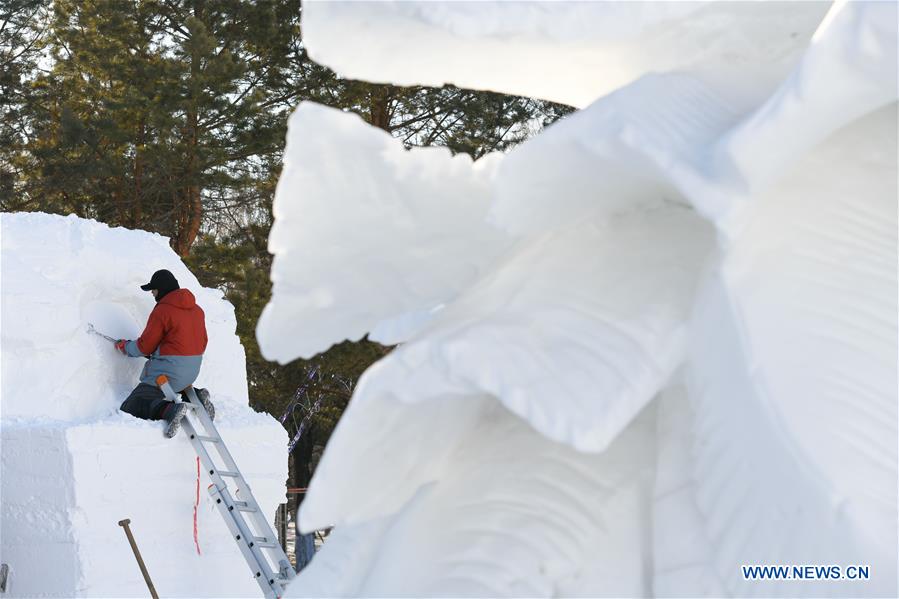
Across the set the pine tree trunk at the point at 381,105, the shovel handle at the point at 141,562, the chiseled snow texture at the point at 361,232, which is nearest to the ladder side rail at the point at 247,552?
the shovel handle at the point at 141,562

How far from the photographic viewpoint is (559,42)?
4.71 ft

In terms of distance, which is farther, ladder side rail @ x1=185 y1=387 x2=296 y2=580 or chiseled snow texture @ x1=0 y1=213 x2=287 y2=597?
ladder side rail @ x1=185 y1=387 x2=296 y2=580

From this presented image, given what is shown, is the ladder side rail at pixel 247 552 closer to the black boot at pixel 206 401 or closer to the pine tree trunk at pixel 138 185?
the black boot at pixel 206 401

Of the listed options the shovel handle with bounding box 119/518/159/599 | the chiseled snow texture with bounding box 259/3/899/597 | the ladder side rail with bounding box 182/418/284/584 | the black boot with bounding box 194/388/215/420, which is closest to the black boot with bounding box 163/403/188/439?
the ladder side rail with bounding box 182/418/284/584

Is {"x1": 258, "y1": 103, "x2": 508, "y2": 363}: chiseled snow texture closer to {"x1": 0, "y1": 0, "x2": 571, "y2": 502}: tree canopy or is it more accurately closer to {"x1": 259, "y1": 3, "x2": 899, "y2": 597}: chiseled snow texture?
{"x1": 259, "y1": 3, "x2": 899, "y2": 597}: chiseled snow texture

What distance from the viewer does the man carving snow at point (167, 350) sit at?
5.55 m

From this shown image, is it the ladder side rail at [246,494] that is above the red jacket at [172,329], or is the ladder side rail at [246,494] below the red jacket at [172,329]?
below

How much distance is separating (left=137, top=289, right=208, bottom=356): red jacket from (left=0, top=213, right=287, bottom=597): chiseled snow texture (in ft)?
0.83

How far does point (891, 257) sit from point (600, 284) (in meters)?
0.35

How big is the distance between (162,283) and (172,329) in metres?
0.30

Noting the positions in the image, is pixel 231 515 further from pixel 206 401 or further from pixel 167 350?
pixel 167 350

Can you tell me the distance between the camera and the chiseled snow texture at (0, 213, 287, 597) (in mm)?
5137

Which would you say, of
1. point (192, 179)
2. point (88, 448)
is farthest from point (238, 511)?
point (192, 179)

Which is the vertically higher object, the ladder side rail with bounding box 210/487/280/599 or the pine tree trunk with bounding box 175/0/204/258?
the pine tree trunk with bounding box 175/0/204/258
